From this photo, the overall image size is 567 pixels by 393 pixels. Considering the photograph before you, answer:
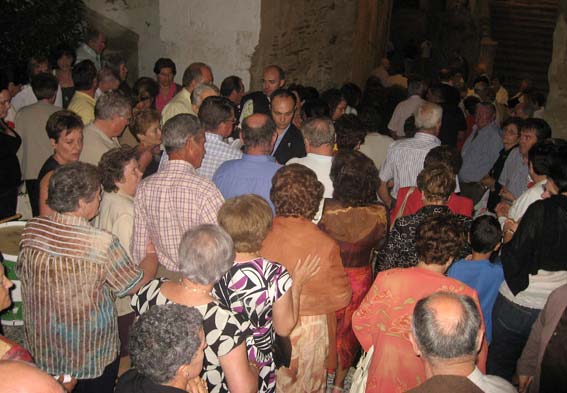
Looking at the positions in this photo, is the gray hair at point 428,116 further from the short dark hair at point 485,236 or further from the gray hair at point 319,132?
the short dark hair at point 485,236

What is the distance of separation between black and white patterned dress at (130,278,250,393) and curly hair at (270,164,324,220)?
86cm

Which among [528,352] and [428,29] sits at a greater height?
[428,29]

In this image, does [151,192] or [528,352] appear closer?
[528,352]

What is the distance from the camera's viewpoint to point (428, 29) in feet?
67.3

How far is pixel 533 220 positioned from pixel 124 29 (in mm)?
7645

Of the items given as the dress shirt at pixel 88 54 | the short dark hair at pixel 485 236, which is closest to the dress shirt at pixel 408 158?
the short dark hair at pixel 485 236

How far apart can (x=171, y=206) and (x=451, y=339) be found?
1.94 metres

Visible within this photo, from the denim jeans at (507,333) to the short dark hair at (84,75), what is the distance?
4111 millimetres

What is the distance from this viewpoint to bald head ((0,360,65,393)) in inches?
69.1

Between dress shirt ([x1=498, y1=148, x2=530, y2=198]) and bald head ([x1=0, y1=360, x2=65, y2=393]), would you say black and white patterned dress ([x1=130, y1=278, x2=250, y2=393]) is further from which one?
dress shirt ([x1=498, y1=148, x2=530, y2=198])

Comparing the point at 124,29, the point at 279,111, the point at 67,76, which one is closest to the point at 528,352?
the point at 279,111

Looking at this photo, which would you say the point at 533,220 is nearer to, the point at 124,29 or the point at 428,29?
the point at 124,29

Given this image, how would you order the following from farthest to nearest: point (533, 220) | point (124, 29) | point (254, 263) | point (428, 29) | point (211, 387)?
point (428, 29)
point (124, 29)
point (533, 220)
point (254, 263)
point (211, 387)

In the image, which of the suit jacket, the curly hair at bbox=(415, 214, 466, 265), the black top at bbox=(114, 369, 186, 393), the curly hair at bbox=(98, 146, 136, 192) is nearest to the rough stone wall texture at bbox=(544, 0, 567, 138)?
the suit jacket
